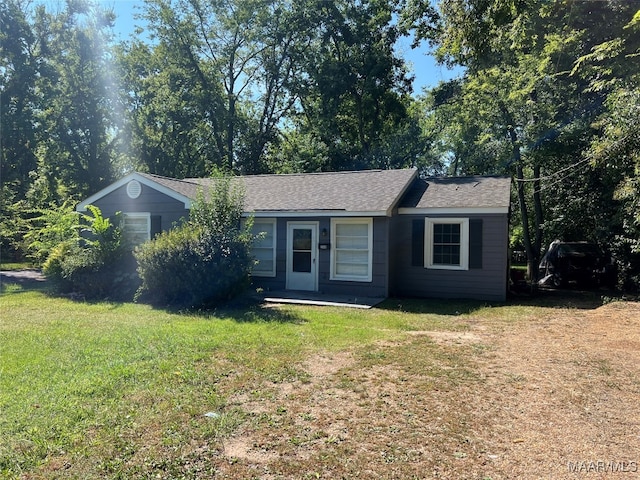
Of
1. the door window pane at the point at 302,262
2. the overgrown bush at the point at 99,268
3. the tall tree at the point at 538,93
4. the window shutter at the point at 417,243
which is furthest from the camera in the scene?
the door window pane at the point at 302,262

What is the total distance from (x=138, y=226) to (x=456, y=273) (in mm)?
9159

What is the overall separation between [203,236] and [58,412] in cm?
619

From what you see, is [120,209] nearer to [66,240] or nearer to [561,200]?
[66,240]

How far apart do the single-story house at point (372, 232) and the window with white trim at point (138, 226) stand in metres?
0.03

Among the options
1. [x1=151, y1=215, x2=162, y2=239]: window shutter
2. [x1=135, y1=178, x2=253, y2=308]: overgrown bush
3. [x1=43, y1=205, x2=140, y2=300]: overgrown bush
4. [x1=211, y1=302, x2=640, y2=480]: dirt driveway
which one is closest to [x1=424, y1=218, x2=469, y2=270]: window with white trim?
[x1=135, y1=178, x2=253, y2=308]: overgrown bush

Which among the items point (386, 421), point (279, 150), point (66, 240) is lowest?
point (386, 421)

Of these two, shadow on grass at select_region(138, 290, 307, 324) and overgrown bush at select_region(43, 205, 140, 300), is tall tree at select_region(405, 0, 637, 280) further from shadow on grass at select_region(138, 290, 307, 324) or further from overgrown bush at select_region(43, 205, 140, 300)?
overgrown bush at select_region(43, 205, 140, 300)

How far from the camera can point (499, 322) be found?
8.55 m

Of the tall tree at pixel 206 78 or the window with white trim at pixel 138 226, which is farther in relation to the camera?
the tall tree at pixel 206 78

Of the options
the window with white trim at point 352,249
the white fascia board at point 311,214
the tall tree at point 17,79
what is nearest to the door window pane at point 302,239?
the white fascia board at point 311,214

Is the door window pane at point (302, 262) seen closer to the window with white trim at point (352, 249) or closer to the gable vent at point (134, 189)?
the window with white trim at point (352, 249)

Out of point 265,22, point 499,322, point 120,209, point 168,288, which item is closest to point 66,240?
point 120,209

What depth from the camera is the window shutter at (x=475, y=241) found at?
445 inches

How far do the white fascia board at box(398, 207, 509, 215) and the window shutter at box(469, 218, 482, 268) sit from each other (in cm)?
24
